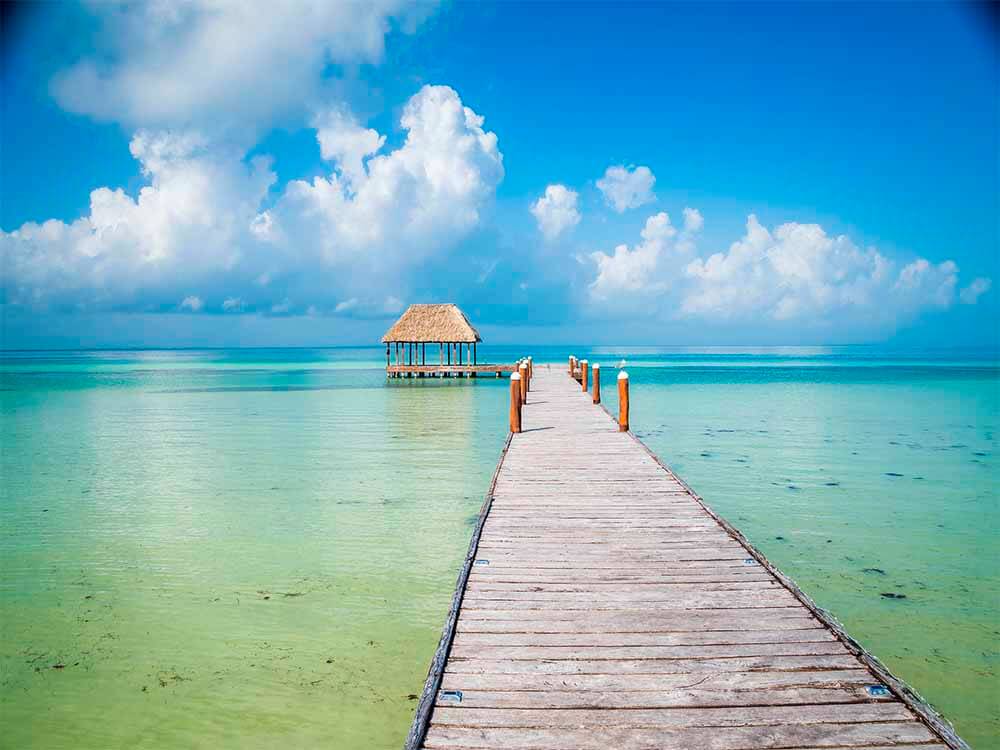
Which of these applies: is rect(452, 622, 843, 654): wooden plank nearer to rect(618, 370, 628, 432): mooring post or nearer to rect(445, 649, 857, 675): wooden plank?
rect(445, 649, 857, 675): wooden plank

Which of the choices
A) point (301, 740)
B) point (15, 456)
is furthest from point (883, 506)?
A: point (15, 456)

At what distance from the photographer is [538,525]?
21.3 feet

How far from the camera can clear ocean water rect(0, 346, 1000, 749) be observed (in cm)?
498

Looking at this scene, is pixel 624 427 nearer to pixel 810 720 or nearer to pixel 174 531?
pixel 174 531

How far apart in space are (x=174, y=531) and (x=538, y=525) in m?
5.89

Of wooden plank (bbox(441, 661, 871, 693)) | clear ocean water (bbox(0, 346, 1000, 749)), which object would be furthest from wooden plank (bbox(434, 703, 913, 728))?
clear ocean water (bbox(0, 346, 1000, 749))

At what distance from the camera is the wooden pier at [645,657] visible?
3.03m

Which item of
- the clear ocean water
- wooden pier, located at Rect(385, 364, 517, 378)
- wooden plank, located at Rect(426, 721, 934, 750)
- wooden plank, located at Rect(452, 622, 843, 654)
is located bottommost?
the clear ocean water

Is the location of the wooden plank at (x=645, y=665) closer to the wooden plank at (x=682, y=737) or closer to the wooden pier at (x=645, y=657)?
the wooden pier at (x=645, y=657)

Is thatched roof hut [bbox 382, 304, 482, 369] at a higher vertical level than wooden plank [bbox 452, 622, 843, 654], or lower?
higher

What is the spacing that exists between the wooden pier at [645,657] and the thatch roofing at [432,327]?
3328 centimetres

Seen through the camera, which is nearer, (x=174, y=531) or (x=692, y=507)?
(x=692, y=507)

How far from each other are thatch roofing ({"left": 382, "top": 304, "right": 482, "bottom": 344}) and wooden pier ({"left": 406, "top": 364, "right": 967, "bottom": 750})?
1310 inches

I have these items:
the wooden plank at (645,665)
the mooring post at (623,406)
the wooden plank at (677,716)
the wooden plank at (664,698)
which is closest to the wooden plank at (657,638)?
the wooden plank at (645,665)
